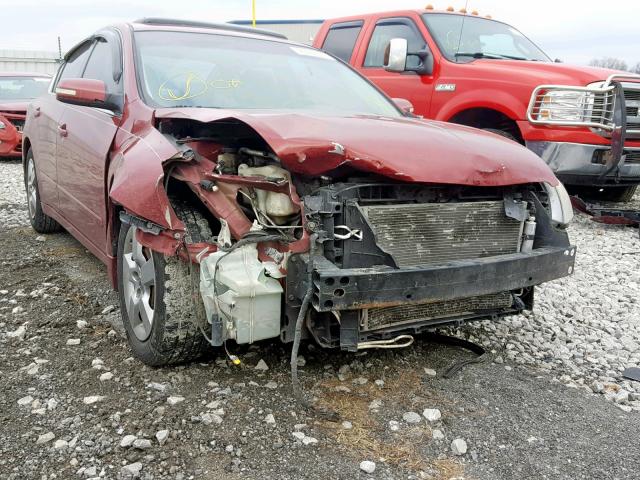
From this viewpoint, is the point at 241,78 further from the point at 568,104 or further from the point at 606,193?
the point at 606,193

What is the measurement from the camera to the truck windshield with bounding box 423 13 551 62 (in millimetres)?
6488

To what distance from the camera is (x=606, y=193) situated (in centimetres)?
773

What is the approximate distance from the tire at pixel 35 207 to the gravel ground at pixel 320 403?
171 cm

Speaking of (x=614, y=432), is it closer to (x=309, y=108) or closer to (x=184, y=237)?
(x=184, y=237)

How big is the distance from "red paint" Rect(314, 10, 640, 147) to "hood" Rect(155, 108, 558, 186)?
307cm

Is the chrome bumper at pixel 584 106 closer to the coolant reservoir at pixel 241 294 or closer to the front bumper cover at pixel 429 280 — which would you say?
the front bumper cover at pixel 429 280

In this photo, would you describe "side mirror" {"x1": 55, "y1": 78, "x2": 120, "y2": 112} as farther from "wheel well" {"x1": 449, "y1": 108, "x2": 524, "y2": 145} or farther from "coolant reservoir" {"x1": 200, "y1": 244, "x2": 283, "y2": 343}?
"wheel well" {"x1": 449, "y1": 108, "x2": 524, "y2": 145}

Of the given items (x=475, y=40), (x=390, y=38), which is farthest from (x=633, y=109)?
(x=390, y=38)

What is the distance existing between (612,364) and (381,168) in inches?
73.5

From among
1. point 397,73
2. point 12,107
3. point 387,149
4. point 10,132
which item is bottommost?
point 10,132

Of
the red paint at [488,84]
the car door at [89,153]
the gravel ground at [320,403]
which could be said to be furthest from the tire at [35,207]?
the red paint at [488,84]

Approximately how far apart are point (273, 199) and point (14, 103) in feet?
34.0

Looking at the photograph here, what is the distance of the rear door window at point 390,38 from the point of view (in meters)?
6.57

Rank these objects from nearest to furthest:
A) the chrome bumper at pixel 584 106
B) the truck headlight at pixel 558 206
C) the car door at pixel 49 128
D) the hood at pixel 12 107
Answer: the truck headlight at pixel 558 206
the car door at pixel 49 128
the chrome bumper at pixel 584 106
the hood at pixel 12 107
